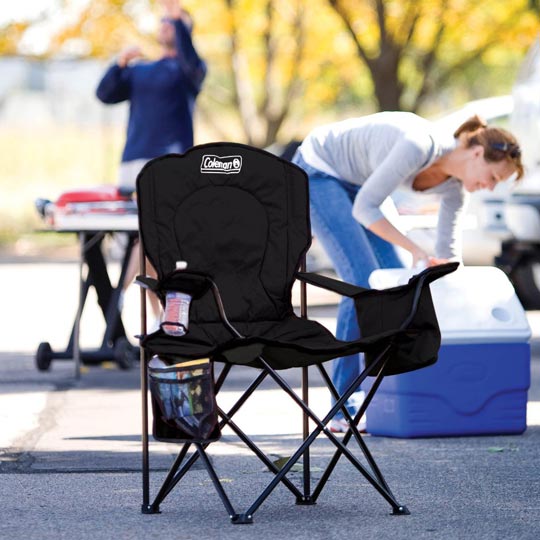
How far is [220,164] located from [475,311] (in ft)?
6.23

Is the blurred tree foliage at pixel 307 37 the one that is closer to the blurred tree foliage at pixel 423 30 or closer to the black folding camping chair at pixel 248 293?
the blurred tree foliage at pixel 423 30

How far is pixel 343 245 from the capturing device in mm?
7168

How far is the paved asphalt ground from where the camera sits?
4.97 m

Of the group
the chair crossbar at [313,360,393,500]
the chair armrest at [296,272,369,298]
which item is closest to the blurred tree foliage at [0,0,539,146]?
the chair armrest at [296,272,369,298]

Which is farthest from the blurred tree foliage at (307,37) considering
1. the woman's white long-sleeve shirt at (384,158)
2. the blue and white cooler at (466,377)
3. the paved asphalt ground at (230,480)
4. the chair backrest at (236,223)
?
the chair backrest at (236,223)

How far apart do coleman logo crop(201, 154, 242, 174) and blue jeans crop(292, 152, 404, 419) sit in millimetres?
1606

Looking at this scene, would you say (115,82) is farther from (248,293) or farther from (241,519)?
(241,519)

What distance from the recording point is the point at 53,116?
2778 centimetres

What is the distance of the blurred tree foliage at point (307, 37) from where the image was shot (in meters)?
24.0

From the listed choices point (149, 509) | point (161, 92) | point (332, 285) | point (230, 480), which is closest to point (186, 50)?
point (161, 92)

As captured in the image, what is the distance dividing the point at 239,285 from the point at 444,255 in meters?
1.83

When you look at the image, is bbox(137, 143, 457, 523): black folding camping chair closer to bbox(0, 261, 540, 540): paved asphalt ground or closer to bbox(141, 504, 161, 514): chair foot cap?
bbox(141, 504, 161, 514): chair foot cap

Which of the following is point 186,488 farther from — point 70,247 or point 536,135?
point 70,247

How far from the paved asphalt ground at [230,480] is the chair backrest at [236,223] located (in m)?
0.71
